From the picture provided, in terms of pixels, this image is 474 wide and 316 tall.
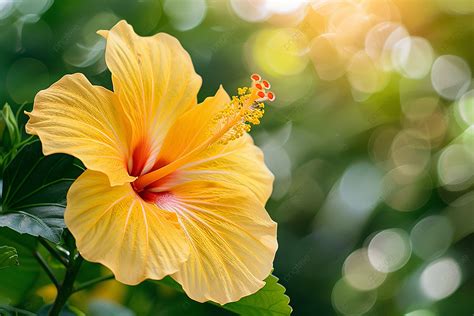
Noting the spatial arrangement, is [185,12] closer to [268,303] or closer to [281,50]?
[281,50]

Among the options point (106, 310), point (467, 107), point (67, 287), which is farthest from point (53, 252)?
point (467, 107)

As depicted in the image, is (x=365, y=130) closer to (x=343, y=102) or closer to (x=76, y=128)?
(x=343, y=102)

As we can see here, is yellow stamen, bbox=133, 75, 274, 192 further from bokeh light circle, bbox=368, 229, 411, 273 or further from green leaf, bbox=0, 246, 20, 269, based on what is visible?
bokeh light circle, bbox=368, 229, 411, 273

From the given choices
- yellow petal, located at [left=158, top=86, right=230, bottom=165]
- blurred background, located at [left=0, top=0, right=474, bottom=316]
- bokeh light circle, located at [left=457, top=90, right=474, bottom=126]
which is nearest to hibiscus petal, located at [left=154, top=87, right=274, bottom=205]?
yellow petal, located at [left=158, top=86, right=230, bottom=165]

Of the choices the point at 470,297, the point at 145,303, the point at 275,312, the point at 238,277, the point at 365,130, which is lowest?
the point at 470,297

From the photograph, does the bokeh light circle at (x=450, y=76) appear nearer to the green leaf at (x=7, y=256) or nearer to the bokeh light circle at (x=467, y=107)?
the bokeh light circle at (x=467, y=107)

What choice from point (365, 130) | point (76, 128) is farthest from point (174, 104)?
point (365, 130)
